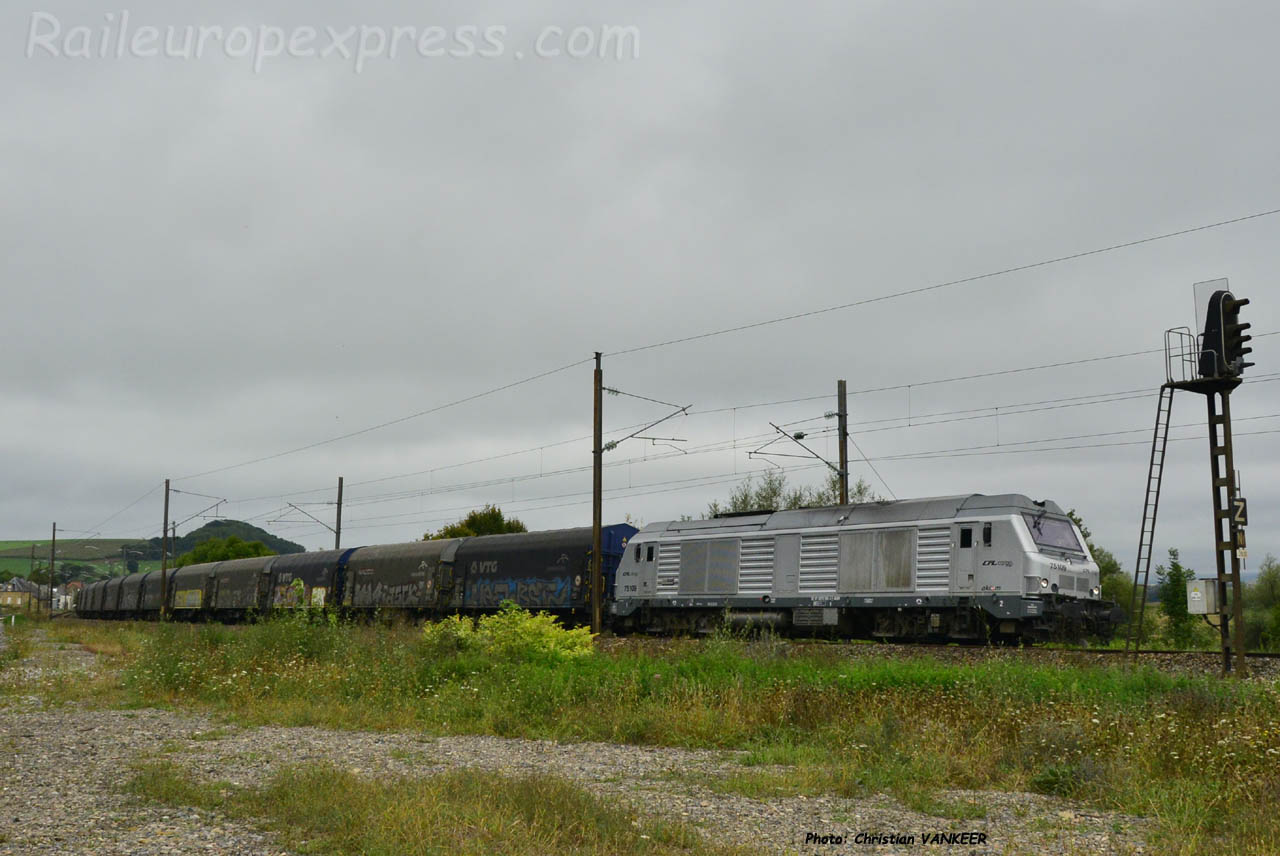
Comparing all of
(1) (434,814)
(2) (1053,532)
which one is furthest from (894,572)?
(1) (434,814)

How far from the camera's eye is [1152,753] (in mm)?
10047

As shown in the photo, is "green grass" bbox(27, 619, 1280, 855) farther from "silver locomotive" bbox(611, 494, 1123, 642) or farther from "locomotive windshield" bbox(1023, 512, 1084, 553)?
"locomotive windshield" bbox(1023, 512, 1084, 553)

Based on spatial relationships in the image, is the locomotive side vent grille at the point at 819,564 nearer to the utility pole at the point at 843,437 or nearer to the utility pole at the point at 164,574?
the utility pole at the point at 843,437

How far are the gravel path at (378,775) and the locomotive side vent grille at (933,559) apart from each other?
12398 millimetres

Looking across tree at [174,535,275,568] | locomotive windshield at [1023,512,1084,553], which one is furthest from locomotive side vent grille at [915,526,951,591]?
tree at [174,535,275,568]

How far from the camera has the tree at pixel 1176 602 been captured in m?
40.2

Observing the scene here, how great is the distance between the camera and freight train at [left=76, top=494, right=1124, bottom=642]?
22.1 metres

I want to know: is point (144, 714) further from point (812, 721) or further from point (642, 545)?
point (642, 545)

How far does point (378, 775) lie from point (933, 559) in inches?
629

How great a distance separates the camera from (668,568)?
28875 mm

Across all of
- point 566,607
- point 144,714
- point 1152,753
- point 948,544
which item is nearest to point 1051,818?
point 1152,753

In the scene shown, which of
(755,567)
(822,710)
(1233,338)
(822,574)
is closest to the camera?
(822,710)

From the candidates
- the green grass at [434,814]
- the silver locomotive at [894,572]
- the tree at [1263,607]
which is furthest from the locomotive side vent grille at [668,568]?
the tree at [1263,607]

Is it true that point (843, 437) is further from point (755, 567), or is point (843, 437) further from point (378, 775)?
point (378, 775)
